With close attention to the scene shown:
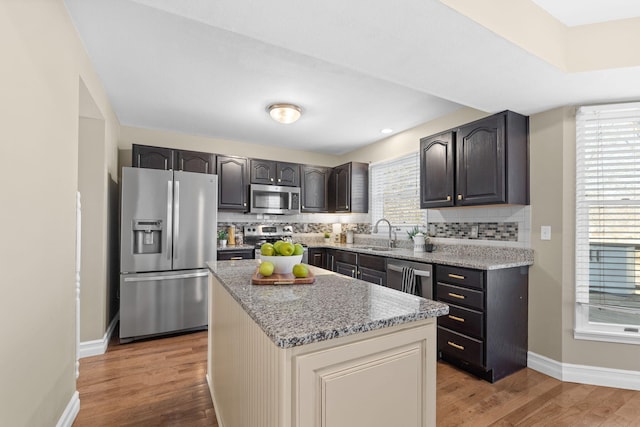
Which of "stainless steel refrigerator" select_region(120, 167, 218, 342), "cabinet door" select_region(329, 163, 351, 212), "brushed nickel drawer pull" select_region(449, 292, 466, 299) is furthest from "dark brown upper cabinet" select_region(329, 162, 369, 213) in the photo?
"brushed nickel drawer pull" select_region(449, 292, 466, 299)

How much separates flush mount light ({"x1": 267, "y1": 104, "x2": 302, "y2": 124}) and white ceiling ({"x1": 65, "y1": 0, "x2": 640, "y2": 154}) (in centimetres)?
9

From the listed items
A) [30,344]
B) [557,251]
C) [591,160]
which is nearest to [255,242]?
[30,344]

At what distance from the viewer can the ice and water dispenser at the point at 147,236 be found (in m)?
3.30

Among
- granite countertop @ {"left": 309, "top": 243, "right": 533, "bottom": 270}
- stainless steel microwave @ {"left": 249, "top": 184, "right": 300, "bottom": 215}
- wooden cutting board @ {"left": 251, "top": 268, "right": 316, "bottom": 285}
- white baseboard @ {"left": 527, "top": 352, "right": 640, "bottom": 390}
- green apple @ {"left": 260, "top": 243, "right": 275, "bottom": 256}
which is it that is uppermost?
stainless steel microwave @ {"left": 249, "top": 184, "right": 300, "bottom": 215}

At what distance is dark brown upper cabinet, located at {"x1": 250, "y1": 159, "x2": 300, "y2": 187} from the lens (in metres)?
4.64

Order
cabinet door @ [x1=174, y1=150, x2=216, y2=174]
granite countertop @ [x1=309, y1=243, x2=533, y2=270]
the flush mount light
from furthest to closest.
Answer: cabinet door @ [x1=174, y1=150, x2=216, y2=174], the flush mount light, granite countertop @ [x1=309, y1=243, x2=533, y2=270]

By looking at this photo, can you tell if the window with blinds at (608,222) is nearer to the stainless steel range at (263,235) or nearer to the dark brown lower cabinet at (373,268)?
the dark brown lower cabinet at (373,268)

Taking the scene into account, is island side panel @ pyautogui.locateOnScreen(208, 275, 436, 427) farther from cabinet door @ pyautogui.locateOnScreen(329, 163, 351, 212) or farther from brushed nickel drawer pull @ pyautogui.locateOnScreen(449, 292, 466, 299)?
cabinet door @ pyautogui.locateOnScreen(329, 163, 351, 212)

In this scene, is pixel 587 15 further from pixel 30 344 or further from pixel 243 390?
pixel 30 344

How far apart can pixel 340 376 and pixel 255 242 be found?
13.0ft

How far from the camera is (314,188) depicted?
17.0ft

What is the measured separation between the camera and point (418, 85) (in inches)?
92.8

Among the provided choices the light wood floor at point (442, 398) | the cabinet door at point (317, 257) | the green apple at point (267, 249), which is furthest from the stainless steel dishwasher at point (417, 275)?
the green apple at point (267, 249)

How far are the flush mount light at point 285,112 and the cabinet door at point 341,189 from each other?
5.73 ft
